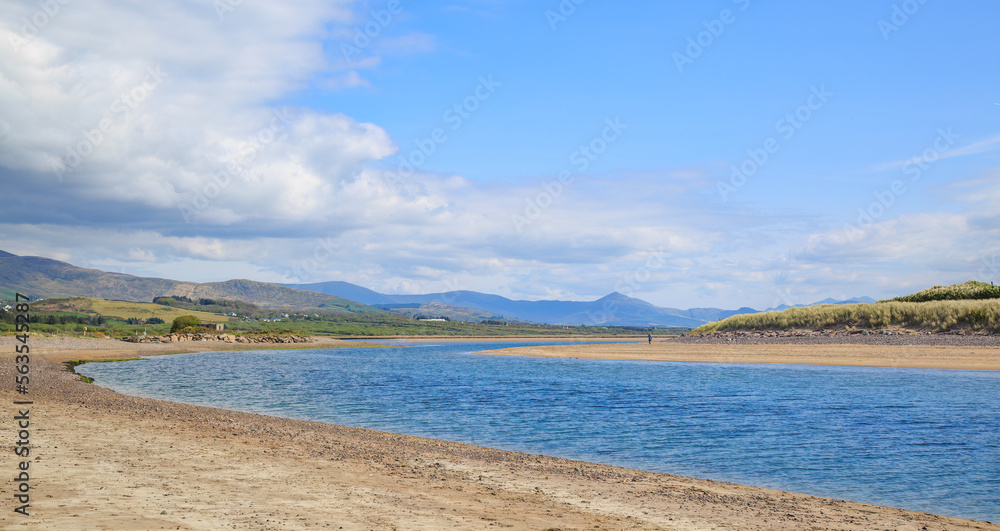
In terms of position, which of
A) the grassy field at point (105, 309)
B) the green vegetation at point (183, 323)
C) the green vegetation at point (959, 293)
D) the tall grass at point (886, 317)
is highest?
the green vegetation at point (959, 293)

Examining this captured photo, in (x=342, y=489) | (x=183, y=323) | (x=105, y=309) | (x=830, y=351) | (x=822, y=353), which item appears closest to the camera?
(x=342, y=489)

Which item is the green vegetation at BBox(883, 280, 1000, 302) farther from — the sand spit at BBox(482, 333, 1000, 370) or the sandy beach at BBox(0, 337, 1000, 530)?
the sandy beach at BBox(0, 337, 1000, 530)

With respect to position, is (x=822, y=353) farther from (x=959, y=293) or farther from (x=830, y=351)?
(x=959, y=293)

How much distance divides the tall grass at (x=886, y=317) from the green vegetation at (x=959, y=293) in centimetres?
676

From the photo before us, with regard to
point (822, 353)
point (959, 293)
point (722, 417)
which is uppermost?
point (959, 293)

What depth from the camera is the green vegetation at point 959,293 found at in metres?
65.8

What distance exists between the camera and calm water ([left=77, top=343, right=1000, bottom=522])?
50.3 feet

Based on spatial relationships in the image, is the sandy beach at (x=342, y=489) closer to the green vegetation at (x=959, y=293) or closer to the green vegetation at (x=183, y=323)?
the green vegetation at (x=959, y=293)

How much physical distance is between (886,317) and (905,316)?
1821mm

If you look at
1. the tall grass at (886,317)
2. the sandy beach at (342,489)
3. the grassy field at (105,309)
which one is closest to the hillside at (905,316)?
the tall grass at (886,317)

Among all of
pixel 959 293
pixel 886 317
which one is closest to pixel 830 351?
pixel 886 317

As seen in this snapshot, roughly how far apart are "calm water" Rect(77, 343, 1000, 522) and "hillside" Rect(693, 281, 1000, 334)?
65.1 feet

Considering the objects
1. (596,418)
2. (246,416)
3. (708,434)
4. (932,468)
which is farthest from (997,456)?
(246,416)

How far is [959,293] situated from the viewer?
6825 cm
